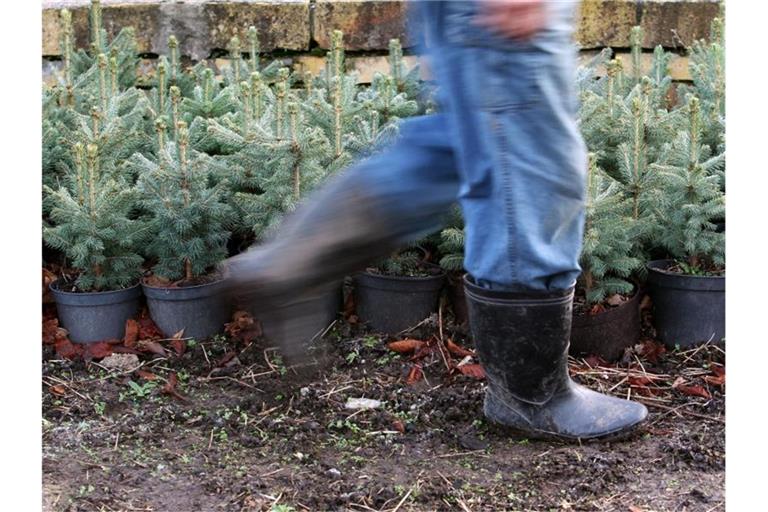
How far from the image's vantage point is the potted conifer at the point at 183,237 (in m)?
3.16

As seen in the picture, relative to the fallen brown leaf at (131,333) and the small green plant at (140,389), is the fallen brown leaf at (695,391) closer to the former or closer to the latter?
the small green plant at (140,389)

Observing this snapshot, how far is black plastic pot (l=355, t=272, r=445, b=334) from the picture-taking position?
10.5ft

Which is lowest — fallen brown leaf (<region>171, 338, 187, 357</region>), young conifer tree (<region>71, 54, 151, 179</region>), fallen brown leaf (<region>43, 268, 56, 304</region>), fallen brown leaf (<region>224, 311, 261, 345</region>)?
fallen brown leaf (<region>171, 338, 187, 357</region>)

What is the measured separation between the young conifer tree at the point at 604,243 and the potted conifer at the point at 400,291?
45cm

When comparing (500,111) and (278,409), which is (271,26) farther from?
(500,111)

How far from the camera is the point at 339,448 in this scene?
2.60m

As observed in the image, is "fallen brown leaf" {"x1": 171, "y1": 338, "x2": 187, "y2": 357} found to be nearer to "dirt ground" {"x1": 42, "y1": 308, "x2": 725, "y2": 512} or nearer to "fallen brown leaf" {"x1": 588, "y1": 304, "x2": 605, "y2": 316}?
"dirt ground" {"x1": 42, "y1": 308, "x2": 725, "y2": 512}

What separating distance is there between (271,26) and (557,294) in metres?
2.97

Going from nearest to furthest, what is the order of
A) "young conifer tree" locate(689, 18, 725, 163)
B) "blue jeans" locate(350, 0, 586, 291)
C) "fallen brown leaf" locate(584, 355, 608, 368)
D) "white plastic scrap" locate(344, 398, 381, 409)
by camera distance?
"blue jeans" locate(350, 0, 586, 291), "white plastic scrap" locate(344, 398, 381, 409), "fallen brown leaf" locate(584, 355, 608, 368), "young conifer tree" locate(689, 18, 725, 163)

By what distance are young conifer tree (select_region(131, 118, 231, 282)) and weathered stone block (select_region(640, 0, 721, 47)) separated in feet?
8.39

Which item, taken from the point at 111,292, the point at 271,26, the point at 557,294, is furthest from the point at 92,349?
the point at 271,26

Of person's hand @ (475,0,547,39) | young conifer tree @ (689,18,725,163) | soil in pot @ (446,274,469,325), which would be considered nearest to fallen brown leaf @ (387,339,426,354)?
soil in pot @ (446,274,469,325)

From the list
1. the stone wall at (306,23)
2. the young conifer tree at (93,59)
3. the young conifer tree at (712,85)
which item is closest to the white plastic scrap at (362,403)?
the young conifer tree at (712,85)

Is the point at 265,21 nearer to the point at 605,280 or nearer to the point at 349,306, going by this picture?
the point at 349,306
